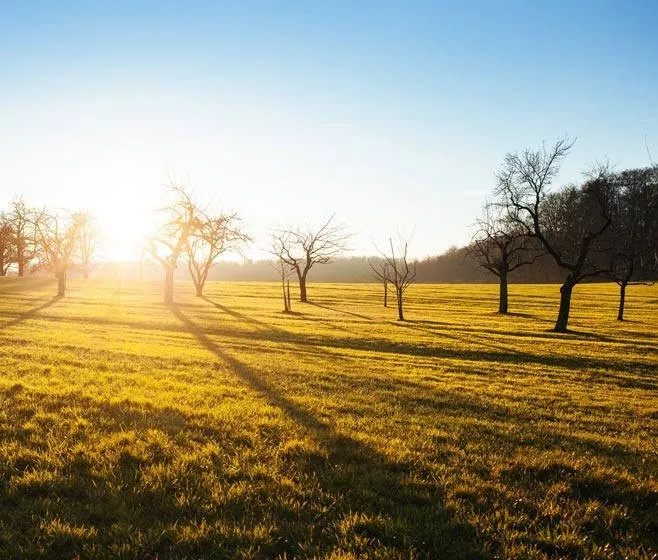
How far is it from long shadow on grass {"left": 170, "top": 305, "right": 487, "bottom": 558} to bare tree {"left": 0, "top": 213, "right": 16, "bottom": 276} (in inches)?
2912

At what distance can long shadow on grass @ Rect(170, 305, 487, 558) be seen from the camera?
4.32 metres

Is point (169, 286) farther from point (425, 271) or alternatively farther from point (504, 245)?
point (425, 271)

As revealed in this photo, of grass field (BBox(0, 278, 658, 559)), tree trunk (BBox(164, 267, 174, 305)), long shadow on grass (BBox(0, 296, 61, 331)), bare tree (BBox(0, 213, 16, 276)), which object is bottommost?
grass field (BBox(0, 278, 658, 559))

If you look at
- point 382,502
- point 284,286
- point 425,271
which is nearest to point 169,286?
point 284,286

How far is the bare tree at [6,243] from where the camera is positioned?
222ft

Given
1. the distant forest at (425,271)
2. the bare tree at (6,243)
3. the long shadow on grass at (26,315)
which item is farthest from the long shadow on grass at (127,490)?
the bare tree at (6,243)

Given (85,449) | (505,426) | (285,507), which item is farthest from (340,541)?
(505,426)

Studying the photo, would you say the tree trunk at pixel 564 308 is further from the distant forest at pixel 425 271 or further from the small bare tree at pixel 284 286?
the small bare tree at pixel 284 286

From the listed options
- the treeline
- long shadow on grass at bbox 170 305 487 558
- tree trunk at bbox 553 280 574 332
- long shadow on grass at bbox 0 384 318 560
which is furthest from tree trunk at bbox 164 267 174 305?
long shadow on grass at bbox 170 305 487 558

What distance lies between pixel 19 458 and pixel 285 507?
3615 millimetres

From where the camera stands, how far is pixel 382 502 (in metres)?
5.14

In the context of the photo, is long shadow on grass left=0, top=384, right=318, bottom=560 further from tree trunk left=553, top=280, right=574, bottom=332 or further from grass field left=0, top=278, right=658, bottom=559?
tree trunk left=553, top=280, right=574, bottom=332

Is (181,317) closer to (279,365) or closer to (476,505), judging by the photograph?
(279,365)

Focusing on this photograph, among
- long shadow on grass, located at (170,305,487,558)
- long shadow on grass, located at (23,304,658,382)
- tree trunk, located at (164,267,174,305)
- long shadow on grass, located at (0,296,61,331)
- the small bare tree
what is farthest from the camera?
tree trunk, located at (164,267,174,305)
